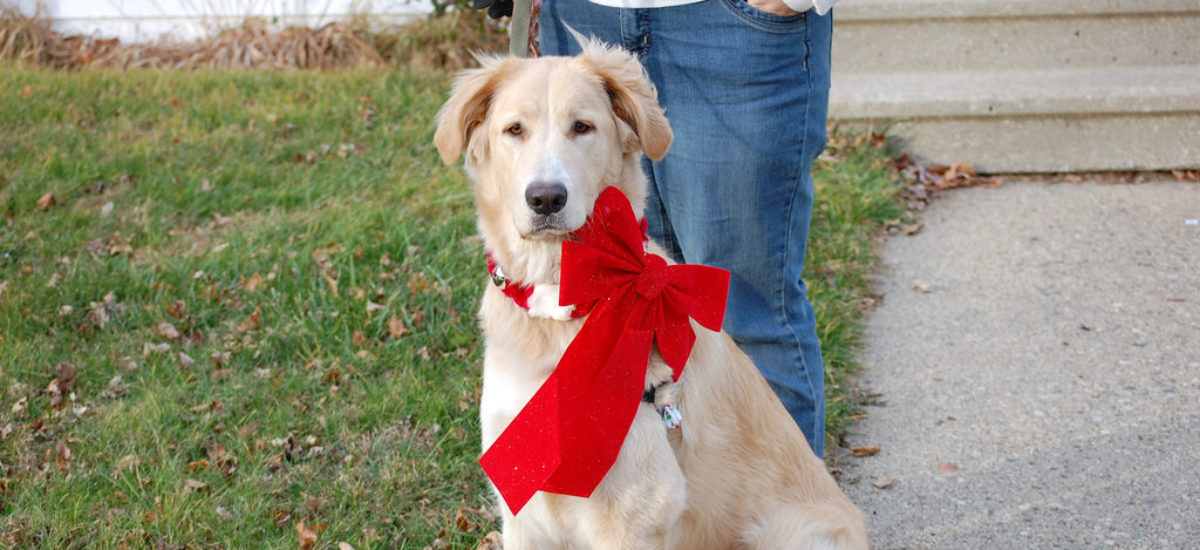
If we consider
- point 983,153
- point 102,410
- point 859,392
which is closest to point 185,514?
point 102,410

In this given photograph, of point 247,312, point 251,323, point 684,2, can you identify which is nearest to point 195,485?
point 251,323

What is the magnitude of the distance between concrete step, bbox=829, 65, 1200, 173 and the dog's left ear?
4.42m

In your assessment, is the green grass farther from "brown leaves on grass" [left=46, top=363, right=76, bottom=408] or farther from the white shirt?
the white shirt

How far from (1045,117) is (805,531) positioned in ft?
16.1

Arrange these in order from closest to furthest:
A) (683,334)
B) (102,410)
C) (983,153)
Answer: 1. (683,334)
2. (102,410)
3. (983,153)

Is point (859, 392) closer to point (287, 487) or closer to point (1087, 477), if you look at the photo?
point (1087, 477)

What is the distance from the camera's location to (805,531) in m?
2.60

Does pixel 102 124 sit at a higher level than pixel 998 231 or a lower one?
higher

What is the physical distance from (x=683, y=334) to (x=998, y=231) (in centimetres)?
409

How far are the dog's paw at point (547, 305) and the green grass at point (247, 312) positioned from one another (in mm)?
1217

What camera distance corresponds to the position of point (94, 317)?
4656 millimetres

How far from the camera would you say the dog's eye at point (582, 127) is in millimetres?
2494

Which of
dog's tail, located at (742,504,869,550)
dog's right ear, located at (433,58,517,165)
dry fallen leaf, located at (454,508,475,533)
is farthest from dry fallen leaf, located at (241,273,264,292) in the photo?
dog's tail, located at (742,504,869,550)

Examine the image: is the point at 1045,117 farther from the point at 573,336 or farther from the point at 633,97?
the point at 573,336
